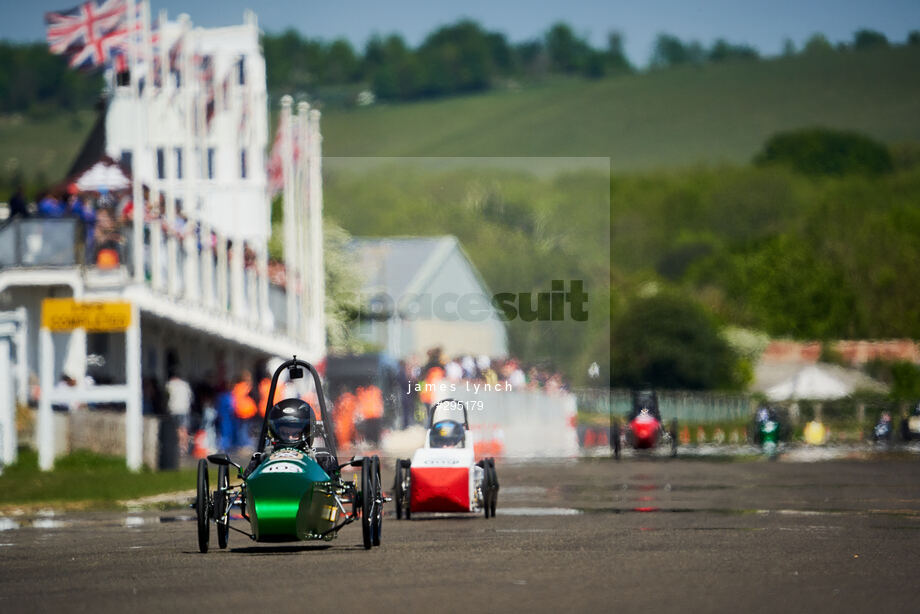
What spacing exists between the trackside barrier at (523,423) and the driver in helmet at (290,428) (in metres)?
26.8

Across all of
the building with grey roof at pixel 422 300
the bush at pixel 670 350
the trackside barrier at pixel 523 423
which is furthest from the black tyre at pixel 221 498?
the bush at pixel 670 350

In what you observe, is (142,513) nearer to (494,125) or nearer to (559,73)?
(494,125)

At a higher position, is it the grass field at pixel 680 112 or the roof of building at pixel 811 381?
the grass field at pixel 680 112

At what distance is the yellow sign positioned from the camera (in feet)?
105

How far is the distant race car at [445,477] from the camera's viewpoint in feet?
67.2

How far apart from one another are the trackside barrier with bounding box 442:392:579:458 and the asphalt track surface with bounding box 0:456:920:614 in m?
21.3

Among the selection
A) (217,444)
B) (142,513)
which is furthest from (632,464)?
(142,513)

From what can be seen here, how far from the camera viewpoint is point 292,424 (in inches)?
605

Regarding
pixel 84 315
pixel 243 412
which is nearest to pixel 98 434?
pixel 84 315

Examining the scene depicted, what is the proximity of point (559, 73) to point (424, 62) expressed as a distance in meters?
18.1

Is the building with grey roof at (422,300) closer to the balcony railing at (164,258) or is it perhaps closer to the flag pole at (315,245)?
the flag pole at (315,245)

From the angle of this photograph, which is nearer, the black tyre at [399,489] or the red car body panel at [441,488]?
the red car body panel at [441,488]

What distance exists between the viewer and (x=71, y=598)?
12.1 meters

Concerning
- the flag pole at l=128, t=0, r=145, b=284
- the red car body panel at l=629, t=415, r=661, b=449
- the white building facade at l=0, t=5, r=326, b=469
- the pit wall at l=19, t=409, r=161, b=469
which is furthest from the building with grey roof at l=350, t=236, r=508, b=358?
the pit wall at l=19, t=409, r=161, b=469
